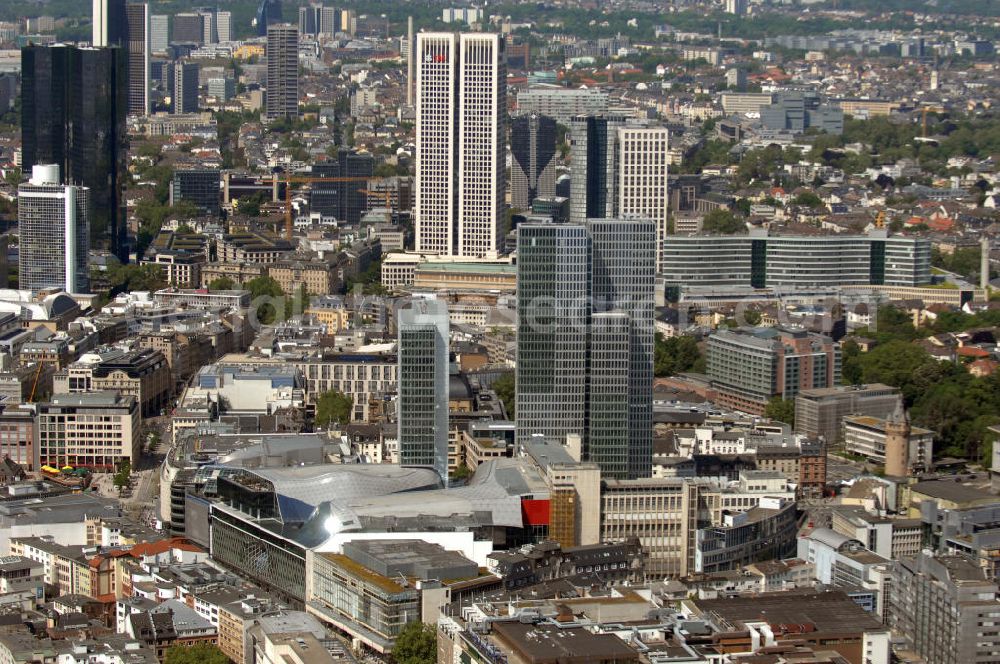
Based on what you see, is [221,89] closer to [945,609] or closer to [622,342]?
[622,342]

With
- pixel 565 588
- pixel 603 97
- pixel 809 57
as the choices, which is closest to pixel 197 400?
pixel 565 588

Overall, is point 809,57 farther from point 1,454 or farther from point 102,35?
point 1,454

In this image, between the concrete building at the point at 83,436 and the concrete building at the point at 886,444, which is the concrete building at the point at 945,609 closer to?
the concrete building at the point at 886,444

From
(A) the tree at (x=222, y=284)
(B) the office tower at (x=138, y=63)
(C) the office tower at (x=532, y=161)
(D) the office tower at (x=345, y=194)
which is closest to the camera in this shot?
(A) the tree at (x=222, y=284)

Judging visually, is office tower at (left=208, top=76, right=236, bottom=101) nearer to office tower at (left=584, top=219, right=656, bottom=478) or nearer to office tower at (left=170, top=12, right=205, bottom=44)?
office tower at (left=170, top=12, right=205, bottom=44)

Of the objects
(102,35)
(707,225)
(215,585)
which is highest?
(102,35)

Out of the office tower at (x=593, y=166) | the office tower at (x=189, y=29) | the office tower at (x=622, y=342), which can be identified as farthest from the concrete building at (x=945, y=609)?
the office tower at (x=189, y=29)
